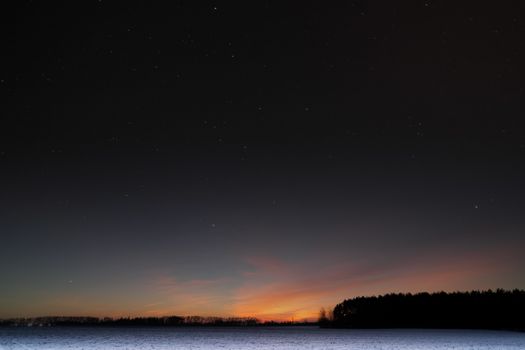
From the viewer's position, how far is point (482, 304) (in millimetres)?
159125

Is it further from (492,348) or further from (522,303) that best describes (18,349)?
(522,303)

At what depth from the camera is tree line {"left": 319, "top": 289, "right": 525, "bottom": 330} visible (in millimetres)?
150750

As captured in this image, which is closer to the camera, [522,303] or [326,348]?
[326,348]

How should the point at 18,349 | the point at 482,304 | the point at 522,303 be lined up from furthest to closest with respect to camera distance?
the point at 482,304, the point at 522,303, the point at 18,349

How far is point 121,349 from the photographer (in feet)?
320

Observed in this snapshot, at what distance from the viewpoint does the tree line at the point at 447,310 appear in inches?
5935

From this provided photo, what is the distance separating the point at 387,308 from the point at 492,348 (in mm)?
112955

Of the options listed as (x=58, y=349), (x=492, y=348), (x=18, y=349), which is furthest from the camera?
(x=58, y=349)

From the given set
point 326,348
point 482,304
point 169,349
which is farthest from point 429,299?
point 169,349

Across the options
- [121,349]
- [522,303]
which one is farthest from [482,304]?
[121,349]

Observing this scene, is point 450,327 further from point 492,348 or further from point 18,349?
point 18,349

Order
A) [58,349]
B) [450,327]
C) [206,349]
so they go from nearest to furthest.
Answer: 1. [58,349]
2. [206,349]
3. [450,327]

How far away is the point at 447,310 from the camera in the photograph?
171m

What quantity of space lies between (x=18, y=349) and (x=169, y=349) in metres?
25.1
